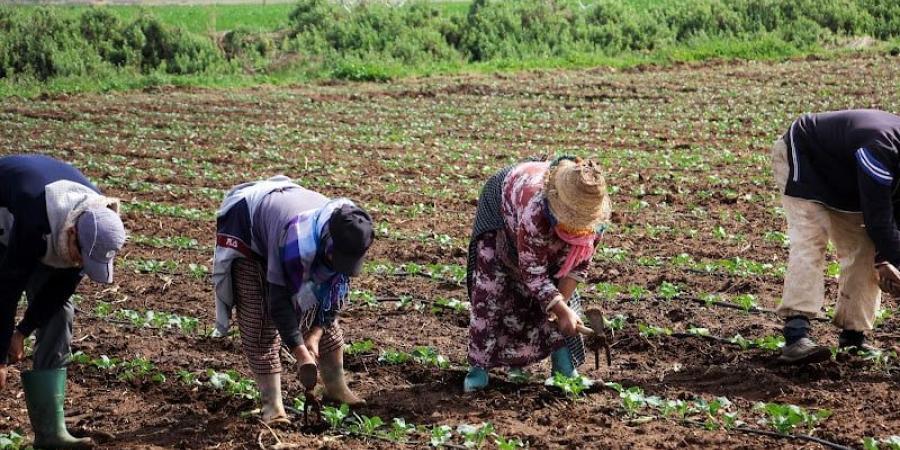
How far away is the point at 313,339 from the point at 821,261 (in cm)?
267

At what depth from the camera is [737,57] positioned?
24375mm

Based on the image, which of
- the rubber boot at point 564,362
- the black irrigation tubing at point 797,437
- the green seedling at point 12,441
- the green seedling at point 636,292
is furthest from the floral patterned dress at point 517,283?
the green seedling at point 12,441

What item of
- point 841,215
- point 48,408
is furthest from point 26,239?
point 841,215

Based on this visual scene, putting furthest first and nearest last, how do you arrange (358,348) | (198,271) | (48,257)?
(198,271)
(358,348)
(48,257)

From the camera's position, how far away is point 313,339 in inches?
212

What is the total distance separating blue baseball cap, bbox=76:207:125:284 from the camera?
15.6 feet

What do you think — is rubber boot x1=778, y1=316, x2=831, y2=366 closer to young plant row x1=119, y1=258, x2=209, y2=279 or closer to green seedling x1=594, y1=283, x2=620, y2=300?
green seedling x1=594, y1=283, x2=620, y2=300

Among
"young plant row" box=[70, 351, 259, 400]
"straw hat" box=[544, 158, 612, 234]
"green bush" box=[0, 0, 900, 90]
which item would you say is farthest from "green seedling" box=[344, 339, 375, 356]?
"green bush" box=[0, 0, 900, 90]

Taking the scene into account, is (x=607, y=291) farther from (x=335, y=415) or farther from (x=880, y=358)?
(x=335, y=415)

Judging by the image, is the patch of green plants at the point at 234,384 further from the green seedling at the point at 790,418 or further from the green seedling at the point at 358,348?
the green seedling at the point at 790,418

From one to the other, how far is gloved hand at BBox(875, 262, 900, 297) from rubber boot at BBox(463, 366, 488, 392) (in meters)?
2.02

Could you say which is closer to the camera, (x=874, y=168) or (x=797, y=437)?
(x=797, y=437)

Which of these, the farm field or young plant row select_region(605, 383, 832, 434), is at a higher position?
young plant row select_region(605, 383, 832, 434)

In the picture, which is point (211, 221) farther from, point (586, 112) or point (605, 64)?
point (605, 64)
